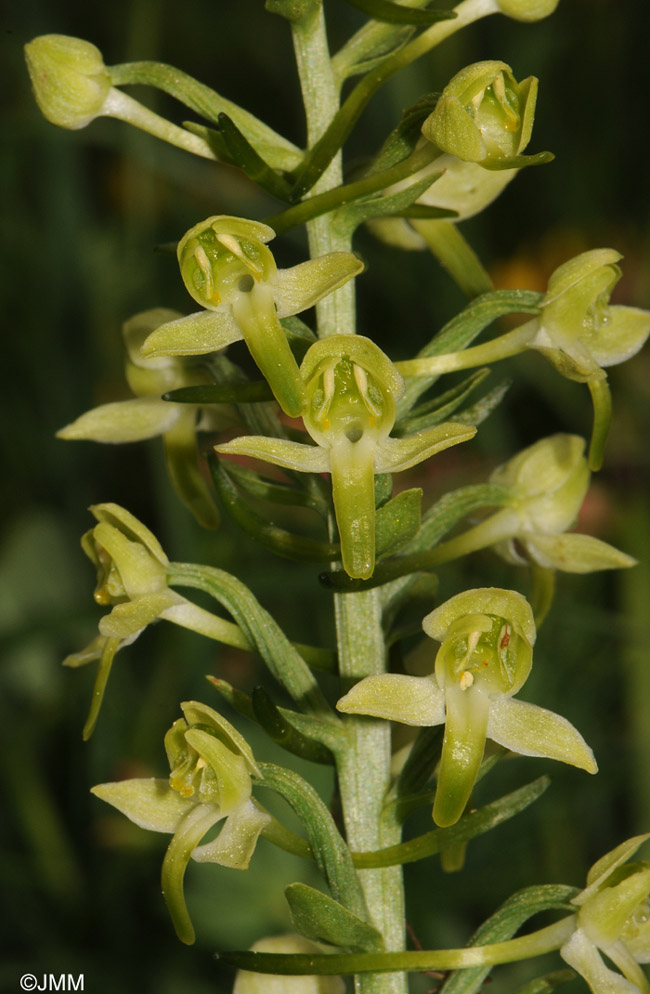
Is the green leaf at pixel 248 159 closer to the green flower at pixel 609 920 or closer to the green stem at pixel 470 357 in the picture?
the green stem at pixel 470 357

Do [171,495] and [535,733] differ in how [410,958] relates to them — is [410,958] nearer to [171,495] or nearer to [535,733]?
[535,733]

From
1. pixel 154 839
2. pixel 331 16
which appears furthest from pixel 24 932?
pixel 331 16

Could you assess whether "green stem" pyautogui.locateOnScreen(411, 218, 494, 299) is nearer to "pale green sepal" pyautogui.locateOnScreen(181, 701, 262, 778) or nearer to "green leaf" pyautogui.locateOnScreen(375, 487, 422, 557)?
"green leaf" pyautogui.locateOnScreen(375, 487, 422, 557)

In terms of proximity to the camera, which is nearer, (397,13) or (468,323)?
(397,13)

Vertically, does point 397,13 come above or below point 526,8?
below

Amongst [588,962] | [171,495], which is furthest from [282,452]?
[171,495]
